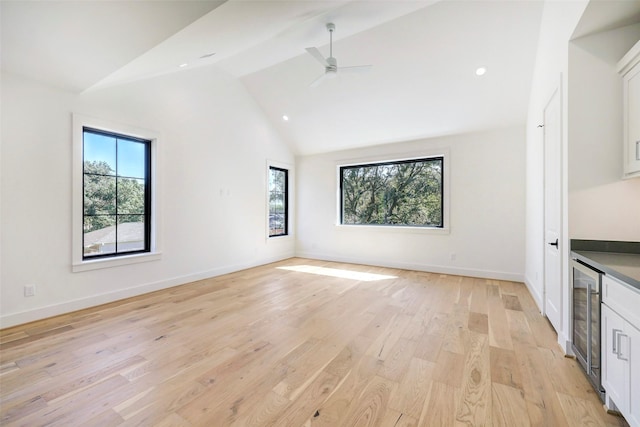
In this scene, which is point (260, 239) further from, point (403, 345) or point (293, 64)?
point (403, 345)

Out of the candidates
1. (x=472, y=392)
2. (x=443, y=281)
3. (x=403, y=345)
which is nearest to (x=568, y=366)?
(x=472, y=392)

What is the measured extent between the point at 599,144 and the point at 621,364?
155 centimetres

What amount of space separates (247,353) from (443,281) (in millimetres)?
3383

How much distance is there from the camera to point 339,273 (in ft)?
16.5

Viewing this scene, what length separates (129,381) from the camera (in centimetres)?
188

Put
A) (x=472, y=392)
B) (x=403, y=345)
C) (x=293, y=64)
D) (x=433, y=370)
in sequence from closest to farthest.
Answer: (x=472, y=392) < (x=433, y=370) < (x=403, y=345) < (x=293, y=64)

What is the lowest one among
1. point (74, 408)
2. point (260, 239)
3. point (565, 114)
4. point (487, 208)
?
point (74, 408)

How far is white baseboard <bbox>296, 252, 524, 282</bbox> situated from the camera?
444 centimetres

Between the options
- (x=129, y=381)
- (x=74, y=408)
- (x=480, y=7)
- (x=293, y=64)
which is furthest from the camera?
(x=293, y=64)

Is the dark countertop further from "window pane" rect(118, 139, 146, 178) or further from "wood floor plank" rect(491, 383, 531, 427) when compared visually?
"window pane" rect(118, 139, 146, 178)

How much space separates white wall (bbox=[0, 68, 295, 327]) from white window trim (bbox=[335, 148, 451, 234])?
1405 mm

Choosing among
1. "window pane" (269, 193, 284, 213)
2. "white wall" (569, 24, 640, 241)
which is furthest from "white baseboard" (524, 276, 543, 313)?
"window pane" (269, 193, 284, 213)

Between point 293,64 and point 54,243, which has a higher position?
point 293,64

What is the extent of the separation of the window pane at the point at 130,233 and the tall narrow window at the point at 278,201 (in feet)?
8.61
